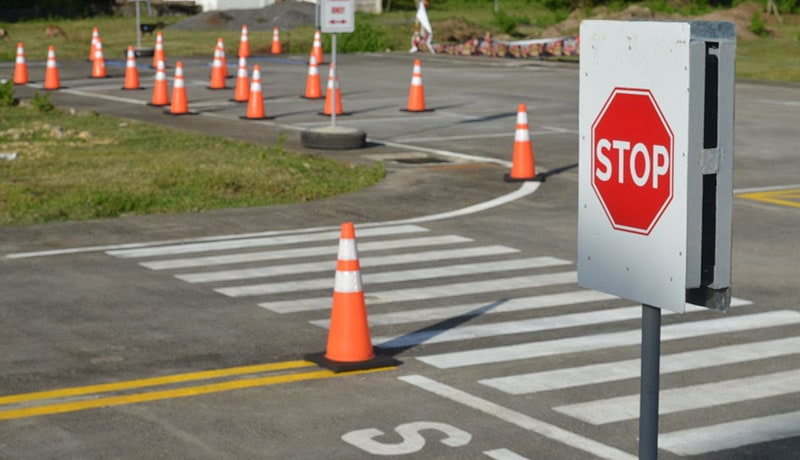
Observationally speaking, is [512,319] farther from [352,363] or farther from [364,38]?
[364,38]

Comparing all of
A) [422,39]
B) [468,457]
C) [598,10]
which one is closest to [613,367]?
[468,457]

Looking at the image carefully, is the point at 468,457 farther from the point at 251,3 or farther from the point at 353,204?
the point at 251,3

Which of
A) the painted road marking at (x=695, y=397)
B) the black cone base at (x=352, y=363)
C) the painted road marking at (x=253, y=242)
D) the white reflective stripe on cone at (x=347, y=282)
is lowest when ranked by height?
the painted road marking at (x=695, y=397)

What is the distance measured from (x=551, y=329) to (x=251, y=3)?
156 ft

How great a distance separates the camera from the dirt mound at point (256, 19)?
5100cm

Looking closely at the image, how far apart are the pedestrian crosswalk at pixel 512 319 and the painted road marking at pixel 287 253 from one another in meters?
0.02

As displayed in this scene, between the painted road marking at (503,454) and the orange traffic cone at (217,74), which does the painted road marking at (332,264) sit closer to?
the painted road marking at (503,454)

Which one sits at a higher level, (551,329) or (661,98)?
(661,98)

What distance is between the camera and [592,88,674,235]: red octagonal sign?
4.49 meters

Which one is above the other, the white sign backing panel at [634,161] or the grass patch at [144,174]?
the white sign backing panel at [634,161]

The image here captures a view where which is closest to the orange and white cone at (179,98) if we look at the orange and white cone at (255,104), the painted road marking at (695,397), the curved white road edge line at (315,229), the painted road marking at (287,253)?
the orange and white cone at (255,104)

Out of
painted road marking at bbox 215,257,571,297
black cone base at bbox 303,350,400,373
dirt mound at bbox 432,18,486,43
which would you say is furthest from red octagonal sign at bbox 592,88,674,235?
dirt mound at bbox 432,18,486,43

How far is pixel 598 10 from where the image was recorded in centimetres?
5562

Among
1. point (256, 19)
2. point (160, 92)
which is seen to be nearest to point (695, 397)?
point (160, 92)
